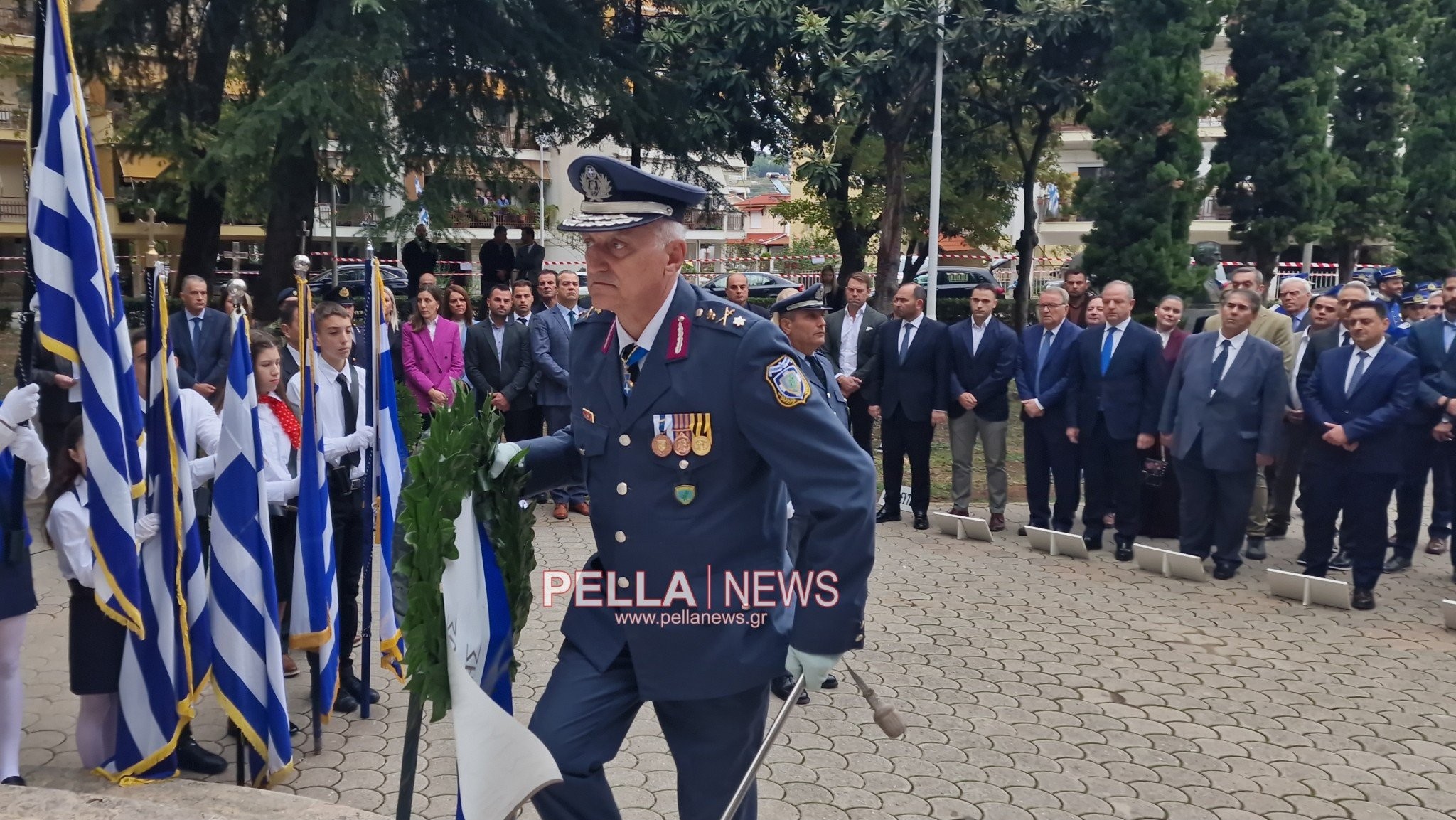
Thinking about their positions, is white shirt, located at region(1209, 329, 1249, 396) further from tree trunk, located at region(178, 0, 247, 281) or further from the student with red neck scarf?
tree trunk, located at region(178, 0, 247, 281)

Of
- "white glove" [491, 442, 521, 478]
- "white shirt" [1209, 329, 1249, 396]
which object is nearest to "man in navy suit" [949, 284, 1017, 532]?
"white shirt" [1209, 329, 1249, 396]

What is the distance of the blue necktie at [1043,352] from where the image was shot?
1000 centimetres

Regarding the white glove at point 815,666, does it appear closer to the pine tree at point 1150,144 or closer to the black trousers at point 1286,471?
the black trousers at point 1286,471

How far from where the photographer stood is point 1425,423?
8.68m

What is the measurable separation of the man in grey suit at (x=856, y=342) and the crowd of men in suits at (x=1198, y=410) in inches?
0.7

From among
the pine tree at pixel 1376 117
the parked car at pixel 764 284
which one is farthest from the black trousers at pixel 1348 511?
the parked car at pixel 764 284

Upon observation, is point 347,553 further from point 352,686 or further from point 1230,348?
point 1230,348

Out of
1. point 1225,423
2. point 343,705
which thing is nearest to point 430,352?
point 343,705

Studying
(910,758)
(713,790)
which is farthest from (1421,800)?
(713,790)

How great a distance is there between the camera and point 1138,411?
30.9 ft

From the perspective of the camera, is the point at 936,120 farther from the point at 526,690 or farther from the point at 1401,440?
the point at 526,690

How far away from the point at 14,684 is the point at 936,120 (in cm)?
1291

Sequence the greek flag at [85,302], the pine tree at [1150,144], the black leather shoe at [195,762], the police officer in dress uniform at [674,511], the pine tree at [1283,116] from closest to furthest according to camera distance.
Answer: the police officer in dress uniform at [674,511] < the greek flag at [85,302] < the black leather shoe at [195,762] < the pine tree at [1150,144] < the pine tree at [1283,116]

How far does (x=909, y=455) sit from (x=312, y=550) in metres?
6.24
